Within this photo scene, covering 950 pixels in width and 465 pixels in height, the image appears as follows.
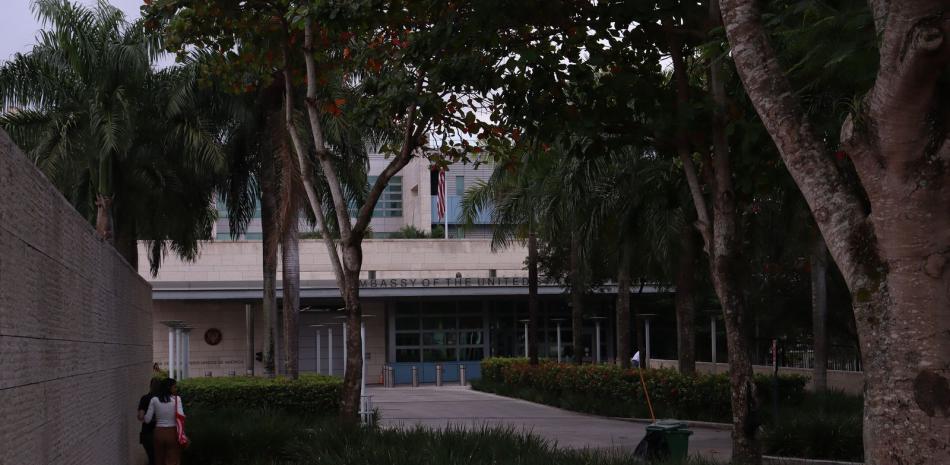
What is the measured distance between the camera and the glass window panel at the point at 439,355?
5075 centimetres

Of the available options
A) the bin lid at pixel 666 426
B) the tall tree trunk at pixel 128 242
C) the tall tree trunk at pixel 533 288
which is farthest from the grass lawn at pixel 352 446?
the tall tree trunk at pixel 533 288

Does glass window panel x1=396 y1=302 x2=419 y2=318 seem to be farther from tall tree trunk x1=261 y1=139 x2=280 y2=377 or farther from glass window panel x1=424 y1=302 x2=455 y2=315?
tall tree trunk x1=261 y1=139 x2=280 y2=377

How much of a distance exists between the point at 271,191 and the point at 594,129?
42.7 ft

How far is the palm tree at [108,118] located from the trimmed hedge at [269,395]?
397cm

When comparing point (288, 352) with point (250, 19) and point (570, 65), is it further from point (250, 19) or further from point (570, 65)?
point (570, 65)

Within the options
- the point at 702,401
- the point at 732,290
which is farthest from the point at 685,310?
the point at 732,290

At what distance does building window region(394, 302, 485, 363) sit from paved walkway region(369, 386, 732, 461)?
9.95 meters

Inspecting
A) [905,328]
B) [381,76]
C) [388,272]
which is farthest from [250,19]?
[388,272]

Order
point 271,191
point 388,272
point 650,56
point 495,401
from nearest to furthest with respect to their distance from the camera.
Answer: point 650,56, point 271,191, point 495,401, point 388,272

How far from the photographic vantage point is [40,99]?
25047mm

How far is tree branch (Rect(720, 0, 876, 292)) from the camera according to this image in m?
8.30

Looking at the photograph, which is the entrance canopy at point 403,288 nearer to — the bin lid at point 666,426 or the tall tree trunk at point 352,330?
the tall tree trunk at point 352,330

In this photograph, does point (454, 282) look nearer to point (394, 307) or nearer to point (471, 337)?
point (394, 307)

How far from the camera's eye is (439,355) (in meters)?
51.0
